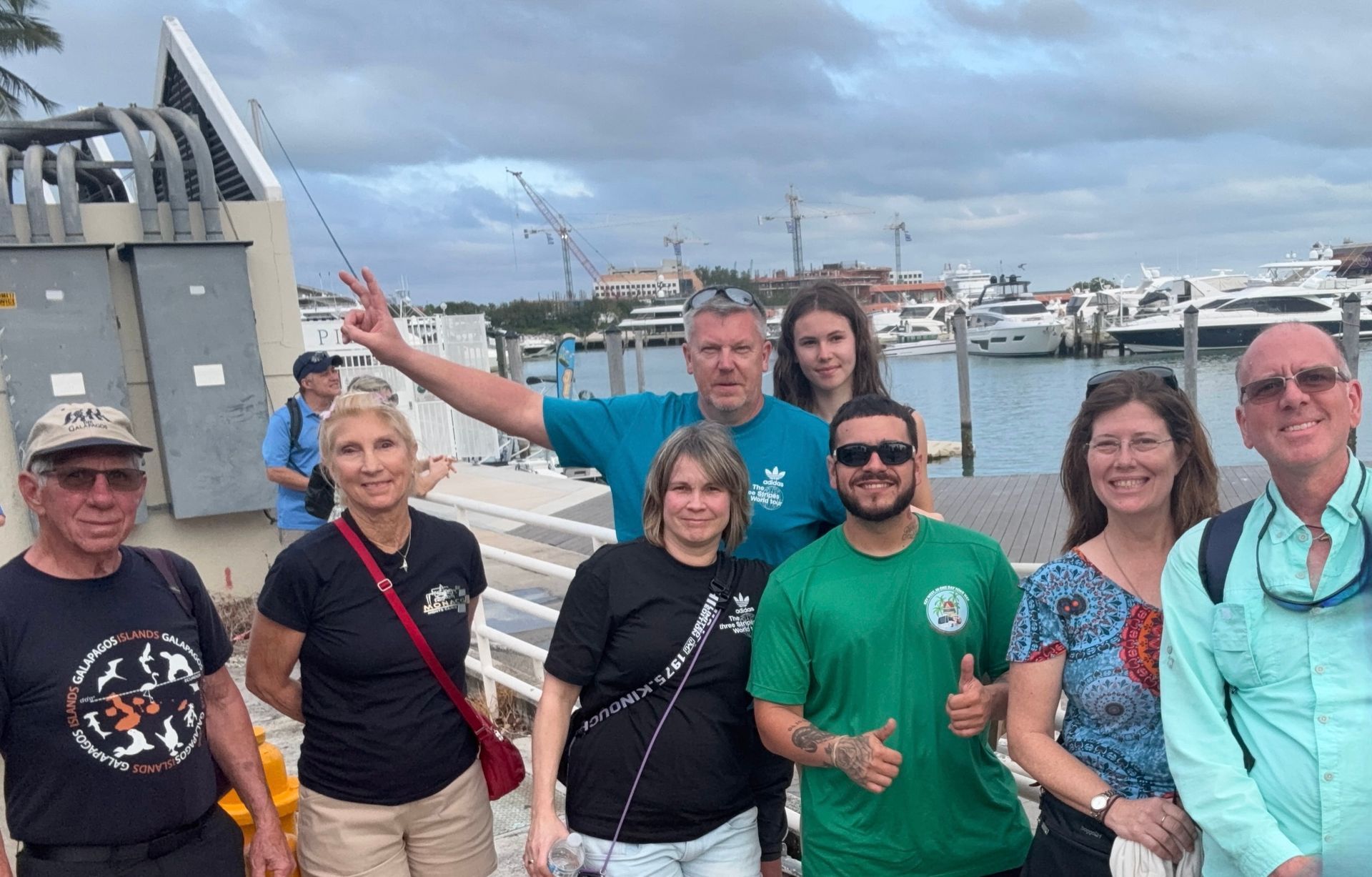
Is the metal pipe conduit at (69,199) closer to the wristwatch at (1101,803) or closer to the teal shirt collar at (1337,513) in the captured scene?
the wristwatch at (1101,803)

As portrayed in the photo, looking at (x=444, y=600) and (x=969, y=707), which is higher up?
(x=444, y=600)

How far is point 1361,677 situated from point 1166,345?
4360 centimetres

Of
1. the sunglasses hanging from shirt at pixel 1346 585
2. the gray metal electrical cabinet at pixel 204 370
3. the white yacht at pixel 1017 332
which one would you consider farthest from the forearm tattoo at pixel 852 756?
the white yacht at pixel 1017 332

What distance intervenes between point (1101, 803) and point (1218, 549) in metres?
0.54

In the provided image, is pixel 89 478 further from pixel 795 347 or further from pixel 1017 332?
pixel 1017 332

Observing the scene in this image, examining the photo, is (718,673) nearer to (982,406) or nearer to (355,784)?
(355,784)

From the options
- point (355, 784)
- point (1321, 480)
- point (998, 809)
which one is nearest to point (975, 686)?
point (998, 809)

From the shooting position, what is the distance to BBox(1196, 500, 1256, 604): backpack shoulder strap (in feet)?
5.75

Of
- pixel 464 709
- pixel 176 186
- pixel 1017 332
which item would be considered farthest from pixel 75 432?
pixel 1017 332

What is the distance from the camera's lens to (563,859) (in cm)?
223

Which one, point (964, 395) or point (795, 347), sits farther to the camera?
point (964, 395)

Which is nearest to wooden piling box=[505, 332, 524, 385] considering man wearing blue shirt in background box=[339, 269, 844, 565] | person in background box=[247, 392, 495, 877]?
man wearing blue shirt in background box=[339, 269, 844, 565]

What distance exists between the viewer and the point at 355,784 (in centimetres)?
251

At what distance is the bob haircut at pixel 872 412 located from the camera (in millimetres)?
2248
